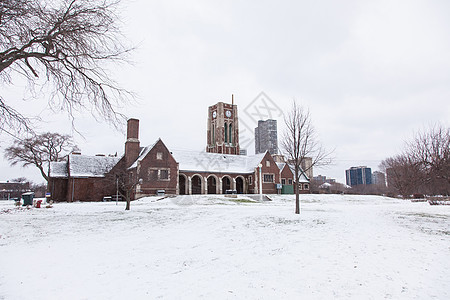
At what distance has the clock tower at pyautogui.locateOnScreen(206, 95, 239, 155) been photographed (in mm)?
65375

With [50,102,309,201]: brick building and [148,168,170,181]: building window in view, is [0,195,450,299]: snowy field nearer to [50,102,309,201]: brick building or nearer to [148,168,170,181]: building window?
[50,102,309,201]: brick building

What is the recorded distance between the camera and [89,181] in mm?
35500

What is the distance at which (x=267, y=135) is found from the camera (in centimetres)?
6244

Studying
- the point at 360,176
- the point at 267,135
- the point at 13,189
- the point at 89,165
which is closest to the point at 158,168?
the point at 89,165

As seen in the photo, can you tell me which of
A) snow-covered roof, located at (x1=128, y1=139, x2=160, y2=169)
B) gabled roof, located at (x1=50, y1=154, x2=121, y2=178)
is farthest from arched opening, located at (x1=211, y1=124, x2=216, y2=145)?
gabled roof, located at (x1=50, y1=154, x2=121, y2=178)

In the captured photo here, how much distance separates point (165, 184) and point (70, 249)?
29.5m

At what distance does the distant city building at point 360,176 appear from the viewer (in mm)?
102438

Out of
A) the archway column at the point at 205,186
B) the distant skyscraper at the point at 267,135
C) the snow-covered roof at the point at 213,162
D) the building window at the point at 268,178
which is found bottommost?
the archway column at the point at 205,186

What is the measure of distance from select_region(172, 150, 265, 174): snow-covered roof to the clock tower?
593 inches

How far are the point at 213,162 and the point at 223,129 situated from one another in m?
20.8

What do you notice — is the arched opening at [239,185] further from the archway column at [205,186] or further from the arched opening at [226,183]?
the archway column at [205,186]

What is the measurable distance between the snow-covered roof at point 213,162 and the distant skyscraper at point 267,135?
1083cm

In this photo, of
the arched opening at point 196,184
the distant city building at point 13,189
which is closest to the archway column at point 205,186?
the arched opening at point 196,184

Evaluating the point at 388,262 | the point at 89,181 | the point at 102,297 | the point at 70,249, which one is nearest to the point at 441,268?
the point at 388,262
